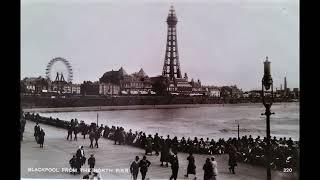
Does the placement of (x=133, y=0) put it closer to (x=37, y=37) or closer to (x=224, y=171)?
(x=37, y=37)

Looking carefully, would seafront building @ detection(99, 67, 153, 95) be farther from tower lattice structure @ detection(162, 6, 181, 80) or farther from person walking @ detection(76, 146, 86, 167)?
person walking @ detection(76, 146, 86, 167)

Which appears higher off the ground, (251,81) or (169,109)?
(251,81)

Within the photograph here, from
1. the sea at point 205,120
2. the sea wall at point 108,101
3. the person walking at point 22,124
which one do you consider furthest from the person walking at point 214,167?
the person walking at point 22,124

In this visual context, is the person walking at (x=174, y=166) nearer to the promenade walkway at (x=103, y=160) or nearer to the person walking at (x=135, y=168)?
the promenade walkway at (x=103, y=160)

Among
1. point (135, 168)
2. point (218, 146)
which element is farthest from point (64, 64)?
point (218, 146)

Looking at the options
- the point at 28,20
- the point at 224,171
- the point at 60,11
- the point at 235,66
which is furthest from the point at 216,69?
the point at 28,20

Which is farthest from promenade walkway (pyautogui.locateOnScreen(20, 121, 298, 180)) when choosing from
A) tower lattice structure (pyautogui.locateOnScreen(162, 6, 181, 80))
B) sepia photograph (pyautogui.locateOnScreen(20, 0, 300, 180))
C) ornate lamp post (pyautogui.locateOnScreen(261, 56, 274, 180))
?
tower lattice structure (pyautogui.locateOnScreen(162, 6, 181, 80))
